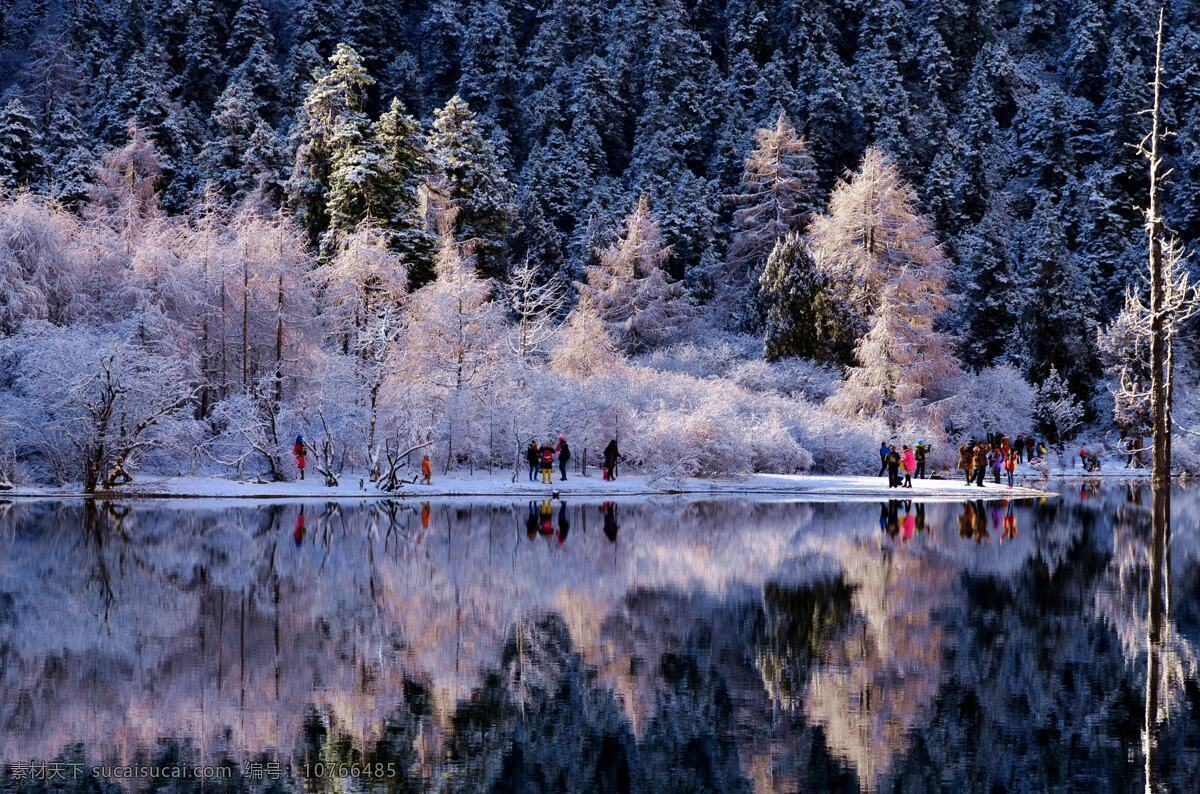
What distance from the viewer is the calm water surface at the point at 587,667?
8.13 meters

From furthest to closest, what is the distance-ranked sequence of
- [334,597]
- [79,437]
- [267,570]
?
[79,437] < [267,570] < [334,597]

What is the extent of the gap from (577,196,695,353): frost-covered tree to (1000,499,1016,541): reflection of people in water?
106ft

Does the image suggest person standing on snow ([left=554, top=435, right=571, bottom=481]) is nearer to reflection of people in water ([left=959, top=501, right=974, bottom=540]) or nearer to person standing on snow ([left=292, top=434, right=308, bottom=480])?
person standing on snow ([left=292, top=434, right=308, bottom=480])

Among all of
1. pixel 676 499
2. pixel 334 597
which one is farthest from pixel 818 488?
pixel 334 597

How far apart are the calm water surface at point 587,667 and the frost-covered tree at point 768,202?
50333 millimetres

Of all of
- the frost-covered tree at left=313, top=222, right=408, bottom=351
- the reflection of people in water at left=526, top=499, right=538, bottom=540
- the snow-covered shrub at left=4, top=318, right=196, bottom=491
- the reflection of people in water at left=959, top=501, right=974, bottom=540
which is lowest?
the reflection of people in water at left=526, top=499, right=538, bottom=540

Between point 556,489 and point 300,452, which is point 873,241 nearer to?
point 556,489

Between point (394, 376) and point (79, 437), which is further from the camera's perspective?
point (394, 376)

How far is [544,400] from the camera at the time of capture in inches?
1645

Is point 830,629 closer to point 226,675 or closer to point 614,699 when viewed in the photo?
point 614,699

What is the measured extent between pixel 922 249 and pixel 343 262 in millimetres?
23763

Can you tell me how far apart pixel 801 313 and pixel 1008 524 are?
27.2 m

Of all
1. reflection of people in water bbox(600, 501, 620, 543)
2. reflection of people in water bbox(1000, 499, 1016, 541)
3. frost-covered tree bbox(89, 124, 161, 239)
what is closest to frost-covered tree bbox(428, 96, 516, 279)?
frost-covered tree bbox(89, 124, 161, 239)

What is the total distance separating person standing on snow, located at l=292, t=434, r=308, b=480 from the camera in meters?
36.0
